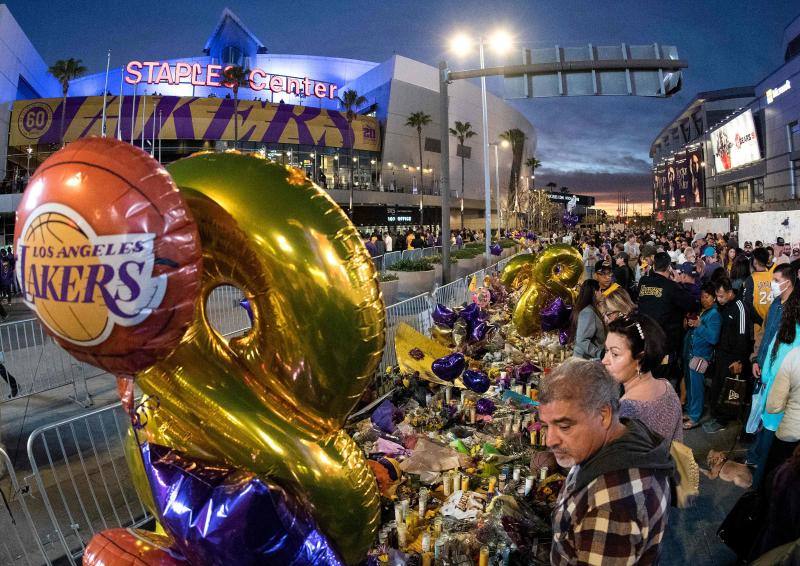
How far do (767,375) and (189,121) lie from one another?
50.2 meters

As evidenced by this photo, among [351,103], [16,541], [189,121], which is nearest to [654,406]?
[16,541]

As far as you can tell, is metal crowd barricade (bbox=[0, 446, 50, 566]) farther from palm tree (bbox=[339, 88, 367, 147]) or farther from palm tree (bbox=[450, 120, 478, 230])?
palm tree (bbox=[450, 120, 478, 230])

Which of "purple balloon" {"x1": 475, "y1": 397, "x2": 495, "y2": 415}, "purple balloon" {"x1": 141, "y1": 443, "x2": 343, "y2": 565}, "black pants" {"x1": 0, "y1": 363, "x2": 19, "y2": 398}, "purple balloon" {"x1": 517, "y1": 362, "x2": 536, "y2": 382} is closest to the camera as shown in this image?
"purple balloon" {"x1": 141, "y1": 443, "x2": 343, "y2": 565}

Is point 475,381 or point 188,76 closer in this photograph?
point 475,381

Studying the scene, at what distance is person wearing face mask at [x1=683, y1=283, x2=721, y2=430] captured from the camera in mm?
5711

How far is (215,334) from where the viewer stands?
5.90ft

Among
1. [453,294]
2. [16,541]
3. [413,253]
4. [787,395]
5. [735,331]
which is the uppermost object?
[413,253]

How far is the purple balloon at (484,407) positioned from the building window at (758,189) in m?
51.6

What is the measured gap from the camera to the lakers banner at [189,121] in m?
43.1

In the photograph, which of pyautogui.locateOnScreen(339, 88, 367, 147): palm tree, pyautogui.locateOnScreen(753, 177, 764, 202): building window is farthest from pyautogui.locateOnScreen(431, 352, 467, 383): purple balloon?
pyautogui.locateOnScreen(753, 177, 764, 202): building window

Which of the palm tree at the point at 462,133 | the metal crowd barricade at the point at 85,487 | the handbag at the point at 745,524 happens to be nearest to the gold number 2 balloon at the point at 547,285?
the handbag at the point at 745,524

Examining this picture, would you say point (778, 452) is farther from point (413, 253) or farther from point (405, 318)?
point (413, 253)

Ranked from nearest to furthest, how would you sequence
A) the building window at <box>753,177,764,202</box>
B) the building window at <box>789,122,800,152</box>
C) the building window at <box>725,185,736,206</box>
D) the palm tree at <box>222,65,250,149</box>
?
the building window at <box>789,122,800,152</box>
the building window at <box>753,177,764,202</box>
the palm tree at <box>222,65,250,149</box>
the building window at <box>725,185,736,206</box>

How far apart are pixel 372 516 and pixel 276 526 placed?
1.59ft
